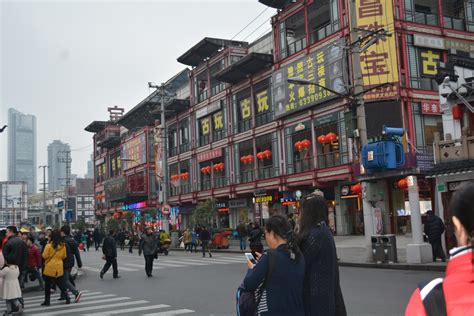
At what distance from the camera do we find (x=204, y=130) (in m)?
51.0

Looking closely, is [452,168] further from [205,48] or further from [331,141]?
[205,48]

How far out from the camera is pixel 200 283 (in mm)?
15602

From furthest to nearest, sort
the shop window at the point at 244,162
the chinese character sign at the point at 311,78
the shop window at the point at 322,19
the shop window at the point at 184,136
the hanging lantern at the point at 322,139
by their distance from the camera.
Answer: the shop window at the point at 184,136
the shop window at the point at 244,162
the shop window at the point at 322,19
the hanging lantern at the point at 322,139
the chinese character sign at the point at 311,78

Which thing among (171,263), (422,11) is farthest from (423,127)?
(171,263)

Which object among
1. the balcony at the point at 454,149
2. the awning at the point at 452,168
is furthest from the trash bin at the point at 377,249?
the balcony at the point at 454,149

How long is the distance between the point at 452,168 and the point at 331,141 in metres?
16.1

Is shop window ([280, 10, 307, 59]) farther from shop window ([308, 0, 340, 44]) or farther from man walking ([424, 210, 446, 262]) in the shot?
man walking ([424, 210, 446, 262])

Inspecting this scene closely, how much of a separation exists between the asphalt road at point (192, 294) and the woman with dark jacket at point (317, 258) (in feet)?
18.1

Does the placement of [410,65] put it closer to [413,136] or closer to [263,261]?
[413,136]

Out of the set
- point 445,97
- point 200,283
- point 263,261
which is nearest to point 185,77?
point 445,97

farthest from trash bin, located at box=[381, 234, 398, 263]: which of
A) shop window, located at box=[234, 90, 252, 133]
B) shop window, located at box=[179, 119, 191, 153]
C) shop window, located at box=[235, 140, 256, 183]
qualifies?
shop window, located at box=[179, 119, 191, 153]

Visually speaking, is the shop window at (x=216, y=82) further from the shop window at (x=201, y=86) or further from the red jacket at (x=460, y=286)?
the red jacket at (x=460, y=286)

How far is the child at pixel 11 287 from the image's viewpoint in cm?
1062

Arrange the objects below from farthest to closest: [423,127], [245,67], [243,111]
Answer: [243,111] → [245,67] → [423,127]
